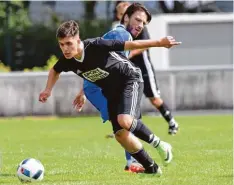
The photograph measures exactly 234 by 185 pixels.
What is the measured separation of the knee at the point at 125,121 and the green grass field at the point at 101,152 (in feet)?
1.78

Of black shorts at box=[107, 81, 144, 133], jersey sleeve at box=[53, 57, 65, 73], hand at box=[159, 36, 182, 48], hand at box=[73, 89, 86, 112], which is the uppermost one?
hand at box=[159, 36, 182, 48]

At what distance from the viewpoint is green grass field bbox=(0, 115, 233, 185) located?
8.98m

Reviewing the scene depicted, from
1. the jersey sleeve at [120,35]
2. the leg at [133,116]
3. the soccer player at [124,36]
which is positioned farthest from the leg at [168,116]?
the leg at [133,116]

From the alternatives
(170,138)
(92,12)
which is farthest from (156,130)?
(92,12)

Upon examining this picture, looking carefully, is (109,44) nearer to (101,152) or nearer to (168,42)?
(168,42)

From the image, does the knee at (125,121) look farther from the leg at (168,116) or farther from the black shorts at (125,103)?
the leg at (168,116)

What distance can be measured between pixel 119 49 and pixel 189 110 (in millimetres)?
12870

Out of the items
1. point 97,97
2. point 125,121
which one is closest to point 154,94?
point 97,97

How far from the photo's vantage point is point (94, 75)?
347 inches

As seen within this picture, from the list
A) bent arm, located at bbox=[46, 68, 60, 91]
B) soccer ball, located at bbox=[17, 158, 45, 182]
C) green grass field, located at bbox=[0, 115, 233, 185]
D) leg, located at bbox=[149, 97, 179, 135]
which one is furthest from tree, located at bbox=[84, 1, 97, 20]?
soccer ball, located at bbox=[17, 158, 45, 182]

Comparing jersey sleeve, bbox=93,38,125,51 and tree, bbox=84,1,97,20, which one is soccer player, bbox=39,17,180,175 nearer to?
jersey sleeve, bbox=93,38,125,51

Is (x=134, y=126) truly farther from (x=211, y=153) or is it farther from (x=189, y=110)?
(x=189, y=110)

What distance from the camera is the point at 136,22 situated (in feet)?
31.9

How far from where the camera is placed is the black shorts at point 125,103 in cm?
884
